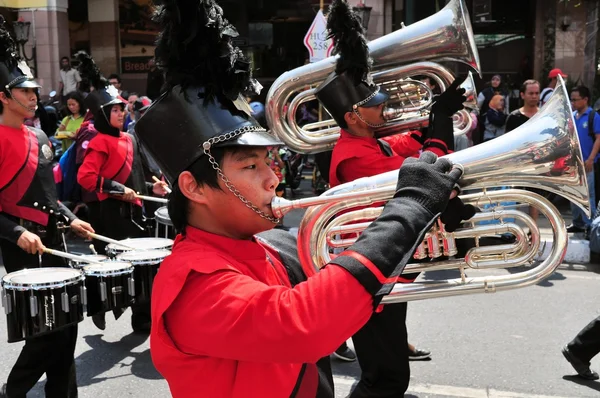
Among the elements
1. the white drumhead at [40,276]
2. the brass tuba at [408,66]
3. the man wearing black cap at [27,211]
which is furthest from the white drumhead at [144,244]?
the brass tuba at [408,66]

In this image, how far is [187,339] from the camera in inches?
59.1

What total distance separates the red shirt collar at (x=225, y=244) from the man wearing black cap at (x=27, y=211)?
230 centimetres

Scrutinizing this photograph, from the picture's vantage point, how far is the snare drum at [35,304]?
11.1 feet

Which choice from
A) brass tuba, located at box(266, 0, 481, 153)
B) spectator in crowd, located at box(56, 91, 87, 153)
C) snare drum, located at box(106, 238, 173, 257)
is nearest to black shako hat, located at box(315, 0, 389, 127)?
brass tuba, located at box(266, 0, 481, 153)

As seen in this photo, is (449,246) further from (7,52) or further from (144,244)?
(7,52)

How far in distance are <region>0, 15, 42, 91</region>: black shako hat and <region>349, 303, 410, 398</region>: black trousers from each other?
7.77 feet

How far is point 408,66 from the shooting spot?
379cm

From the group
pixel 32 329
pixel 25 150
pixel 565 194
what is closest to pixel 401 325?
pixel 565 194

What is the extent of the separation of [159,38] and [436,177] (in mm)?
735

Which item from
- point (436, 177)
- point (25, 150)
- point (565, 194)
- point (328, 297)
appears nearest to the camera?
point (328, 297)

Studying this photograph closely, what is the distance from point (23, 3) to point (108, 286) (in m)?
14.7

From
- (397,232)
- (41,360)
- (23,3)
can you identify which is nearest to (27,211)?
(41,360)

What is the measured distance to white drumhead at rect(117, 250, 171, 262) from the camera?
4155 millimetres

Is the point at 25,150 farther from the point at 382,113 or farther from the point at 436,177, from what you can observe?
the point at 436,177
